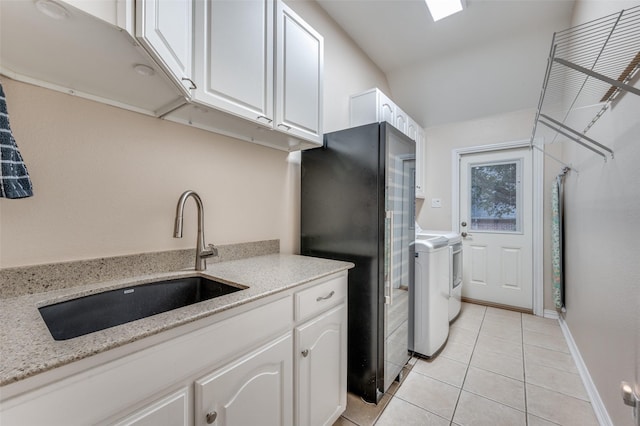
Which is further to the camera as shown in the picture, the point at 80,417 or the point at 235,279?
the point at 235,279

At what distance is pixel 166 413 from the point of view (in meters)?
0.71

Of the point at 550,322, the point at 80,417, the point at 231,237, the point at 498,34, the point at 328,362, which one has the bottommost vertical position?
the point at 550,322

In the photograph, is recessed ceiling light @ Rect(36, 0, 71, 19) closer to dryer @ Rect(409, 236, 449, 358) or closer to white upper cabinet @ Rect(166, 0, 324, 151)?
white upper cabinet @ Rect(166, 0, 324, 151)

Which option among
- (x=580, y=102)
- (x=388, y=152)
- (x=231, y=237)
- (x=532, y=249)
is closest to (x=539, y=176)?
(x=532, y=249)

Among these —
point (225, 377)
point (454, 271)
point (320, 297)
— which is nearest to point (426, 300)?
point (454, 271)

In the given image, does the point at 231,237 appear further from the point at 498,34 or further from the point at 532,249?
the point at 532,249

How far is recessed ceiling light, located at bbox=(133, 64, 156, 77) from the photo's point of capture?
2.90 ft

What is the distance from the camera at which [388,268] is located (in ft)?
5.31

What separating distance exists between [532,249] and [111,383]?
3.92 meters

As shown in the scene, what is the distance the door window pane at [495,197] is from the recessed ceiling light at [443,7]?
1.92 meters

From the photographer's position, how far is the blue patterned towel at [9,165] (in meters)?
0.79

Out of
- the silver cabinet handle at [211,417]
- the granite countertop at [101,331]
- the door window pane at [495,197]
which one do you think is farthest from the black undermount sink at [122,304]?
the door window pane at [495,197]

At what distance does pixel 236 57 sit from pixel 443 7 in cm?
202

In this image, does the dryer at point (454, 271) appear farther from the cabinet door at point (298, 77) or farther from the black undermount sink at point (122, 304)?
the black undermount sink at point (122, 304)
